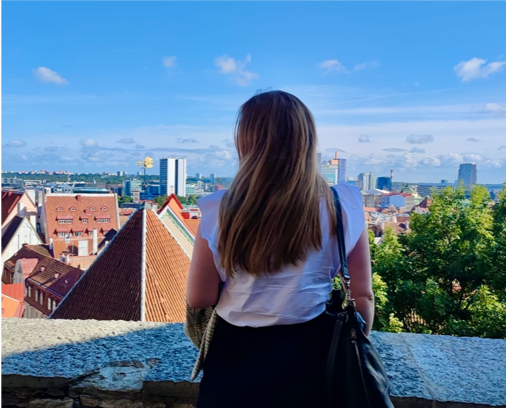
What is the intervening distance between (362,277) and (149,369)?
0.97m

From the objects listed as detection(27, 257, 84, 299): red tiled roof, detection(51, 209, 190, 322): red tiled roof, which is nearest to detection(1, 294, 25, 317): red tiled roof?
detection(51, 209, 190, 322): red tiled roof

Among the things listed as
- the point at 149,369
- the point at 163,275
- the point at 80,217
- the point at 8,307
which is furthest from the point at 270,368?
the point at 80,217

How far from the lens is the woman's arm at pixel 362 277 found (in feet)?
4.01

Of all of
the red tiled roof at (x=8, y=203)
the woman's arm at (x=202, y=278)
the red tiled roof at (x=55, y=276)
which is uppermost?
the red tiled roof at (x=8, y=203)

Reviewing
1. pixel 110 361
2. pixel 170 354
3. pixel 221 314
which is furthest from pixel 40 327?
pixel 221 314

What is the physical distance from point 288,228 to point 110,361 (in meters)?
1.10

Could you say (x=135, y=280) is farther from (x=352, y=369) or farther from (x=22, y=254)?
(x=352, y=369)

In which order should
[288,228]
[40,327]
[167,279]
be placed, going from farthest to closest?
[167,279]
[40,327]
[288,228]

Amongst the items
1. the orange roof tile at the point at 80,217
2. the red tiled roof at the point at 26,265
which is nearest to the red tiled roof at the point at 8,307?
the red tiled roof at the point at 26,265

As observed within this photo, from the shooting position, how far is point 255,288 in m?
1.18

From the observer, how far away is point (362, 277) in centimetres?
124

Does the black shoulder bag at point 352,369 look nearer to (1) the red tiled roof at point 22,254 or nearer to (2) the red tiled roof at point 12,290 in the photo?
(1) the red tiled roof at point 22,254

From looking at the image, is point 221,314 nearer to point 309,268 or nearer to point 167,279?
point 309,268

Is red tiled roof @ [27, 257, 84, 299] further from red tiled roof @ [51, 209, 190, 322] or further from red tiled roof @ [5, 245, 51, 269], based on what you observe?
red tiled roof @ [5, 245, 51, 269]
